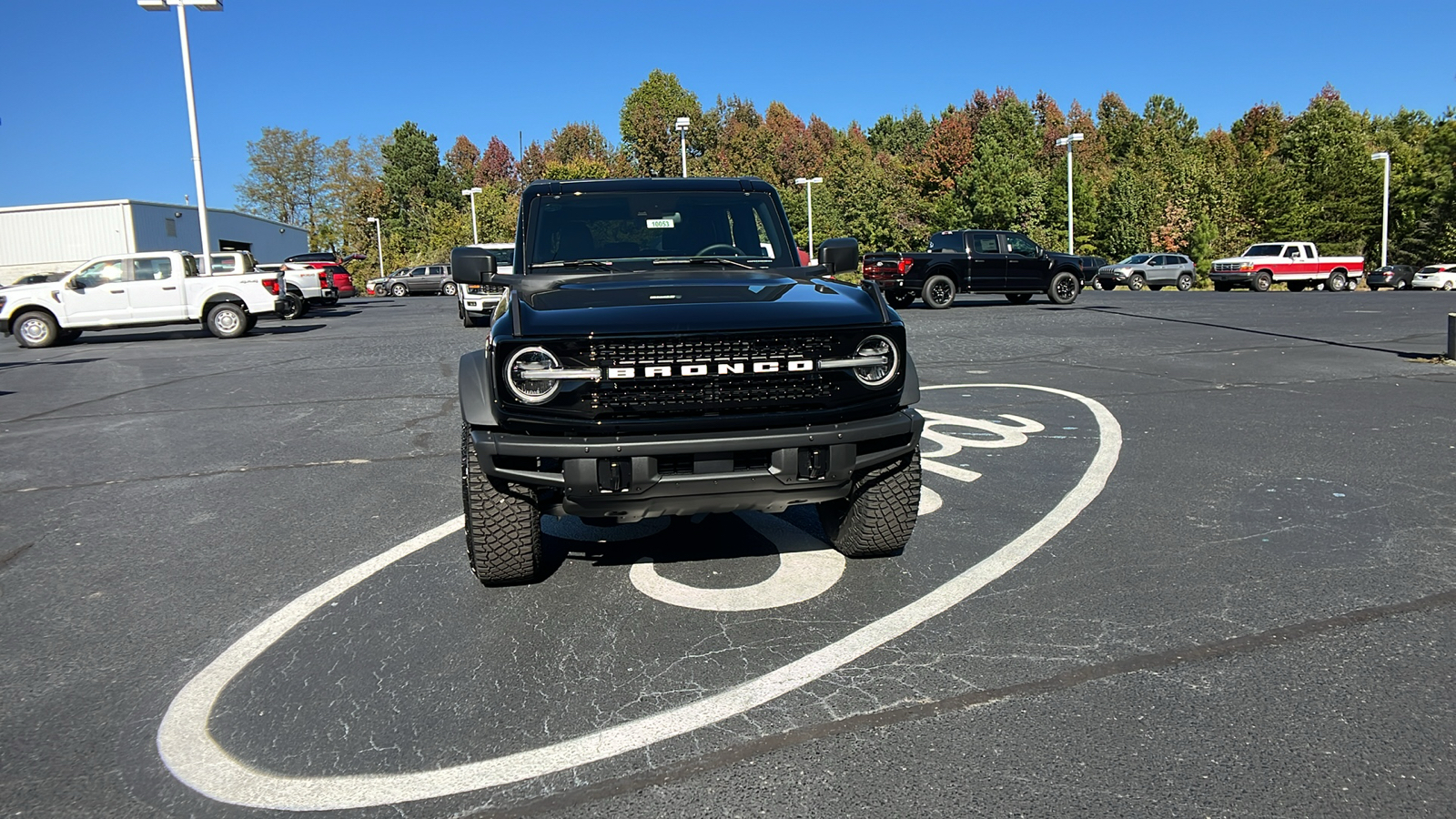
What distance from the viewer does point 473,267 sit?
5.11 m

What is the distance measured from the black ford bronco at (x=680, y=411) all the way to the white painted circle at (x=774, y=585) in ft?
1.19

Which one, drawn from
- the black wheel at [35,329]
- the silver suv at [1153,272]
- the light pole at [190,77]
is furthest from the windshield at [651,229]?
the silver suv at [1153,272]

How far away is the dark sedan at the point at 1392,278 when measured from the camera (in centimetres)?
4172

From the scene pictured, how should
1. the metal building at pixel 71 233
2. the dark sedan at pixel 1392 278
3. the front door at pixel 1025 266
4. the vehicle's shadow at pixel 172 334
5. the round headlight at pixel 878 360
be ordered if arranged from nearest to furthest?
the round headlight at pixel 878 360 < the vehicle's shadow at pixel 172 334 < the front door at pixel 1025 266 < the dark sedan at pixel 1392 278 < the metal building at pixel 71 233

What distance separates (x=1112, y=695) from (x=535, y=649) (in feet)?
6.67

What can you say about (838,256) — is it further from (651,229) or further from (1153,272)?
(1153,272)

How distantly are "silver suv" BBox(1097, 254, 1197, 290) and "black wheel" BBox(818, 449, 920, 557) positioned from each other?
4051 cm

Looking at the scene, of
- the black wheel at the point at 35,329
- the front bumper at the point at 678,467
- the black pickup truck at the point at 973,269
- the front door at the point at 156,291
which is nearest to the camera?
the front bumper at the point at 678,467

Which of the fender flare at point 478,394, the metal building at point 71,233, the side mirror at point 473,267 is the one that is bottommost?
the fender flare at point 478,394

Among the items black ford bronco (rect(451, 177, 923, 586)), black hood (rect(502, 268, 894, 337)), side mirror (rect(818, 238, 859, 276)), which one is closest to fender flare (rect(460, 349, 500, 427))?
black ford bronco (rect(451, 177, 923, 586))

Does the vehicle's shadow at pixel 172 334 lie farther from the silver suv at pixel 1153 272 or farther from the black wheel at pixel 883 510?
the silver suv at pixel 1153 272

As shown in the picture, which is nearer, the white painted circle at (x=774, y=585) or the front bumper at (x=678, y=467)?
the front bumper at (x=678, y=467)

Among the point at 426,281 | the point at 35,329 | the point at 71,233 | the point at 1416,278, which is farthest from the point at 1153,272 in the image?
the point at 71,233

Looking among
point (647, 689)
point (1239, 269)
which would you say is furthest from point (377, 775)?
point (1239, 269)
